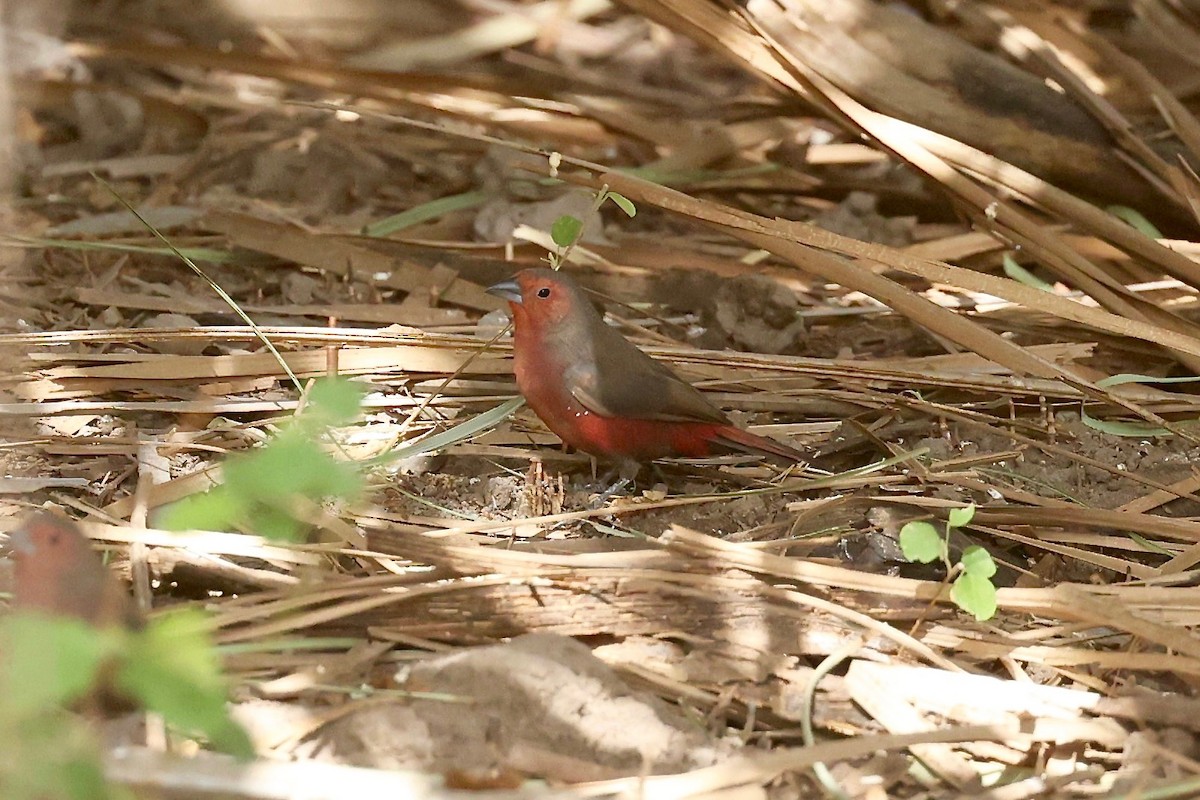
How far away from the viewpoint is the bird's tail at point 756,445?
12.0 ft

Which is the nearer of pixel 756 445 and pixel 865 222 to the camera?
pixel 756 445

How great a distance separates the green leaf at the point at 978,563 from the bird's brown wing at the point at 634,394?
1.04m

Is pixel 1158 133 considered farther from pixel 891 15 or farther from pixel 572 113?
pixel 572 113

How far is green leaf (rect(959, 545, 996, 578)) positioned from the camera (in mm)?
2738

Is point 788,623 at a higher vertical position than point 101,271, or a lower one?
lower

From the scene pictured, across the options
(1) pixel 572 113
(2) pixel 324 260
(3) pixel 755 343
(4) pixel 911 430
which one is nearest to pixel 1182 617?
(4) pixel 911 430

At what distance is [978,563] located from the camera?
275 cm

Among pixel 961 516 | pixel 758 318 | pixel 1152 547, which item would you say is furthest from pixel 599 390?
pixel 1152 547

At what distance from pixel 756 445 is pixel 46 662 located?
2.17m

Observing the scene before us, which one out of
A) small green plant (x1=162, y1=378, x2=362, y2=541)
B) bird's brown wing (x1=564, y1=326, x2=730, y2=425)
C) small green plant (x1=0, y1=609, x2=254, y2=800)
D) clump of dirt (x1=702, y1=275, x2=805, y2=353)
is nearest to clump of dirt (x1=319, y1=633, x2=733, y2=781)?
small green plant (x1=0, y1=609, x2=254, y2=800)

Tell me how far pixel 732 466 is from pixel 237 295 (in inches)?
72.5

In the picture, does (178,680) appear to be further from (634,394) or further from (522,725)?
(634,394)

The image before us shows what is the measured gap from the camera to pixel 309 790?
7.02 feet

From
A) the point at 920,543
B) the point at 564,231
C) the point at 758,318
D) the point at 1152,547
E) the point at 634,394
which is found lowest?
the point at 1152,547
